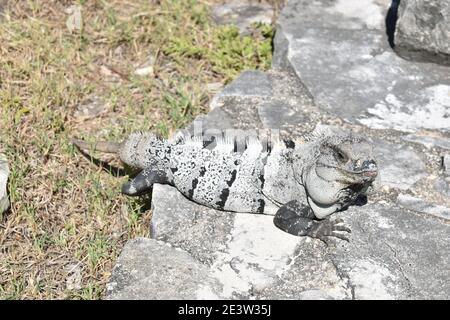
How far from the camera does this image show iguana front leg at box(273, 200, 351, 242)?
4.62 meters

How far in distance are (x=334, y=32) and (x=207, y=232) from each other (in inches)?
99.3

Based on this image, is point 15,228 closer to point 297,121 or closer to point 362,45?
point 297,121

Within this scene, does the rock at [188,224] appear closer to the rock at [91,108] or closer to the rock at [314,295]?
the rock at [314,295]

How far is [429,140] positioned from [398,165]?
1.20ft

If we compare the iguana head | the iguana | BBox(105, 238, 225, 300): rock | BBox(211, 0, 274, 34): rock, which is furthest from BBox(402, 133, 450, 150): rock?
BBox(211, 0, 274, 34): rock

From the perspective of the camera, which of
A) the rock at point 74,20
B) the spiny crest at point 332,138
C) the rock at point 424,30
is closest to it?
the spiny crest at point 332,138

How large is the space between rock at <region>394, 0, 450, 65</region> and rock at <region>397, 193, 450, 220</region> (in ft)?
5.24

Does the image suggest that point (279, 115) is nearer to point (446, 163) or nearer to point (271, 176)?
point (271, 176)

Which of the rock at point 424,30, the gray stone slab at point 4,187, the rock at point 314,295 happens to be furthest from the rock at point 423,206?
the gray stone slab at point 4,187

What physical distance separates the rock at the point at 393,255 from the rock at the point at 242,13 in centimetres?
288

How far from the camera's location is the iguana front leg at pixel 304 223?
4.62 m

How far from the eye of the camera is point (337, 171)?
14.3 ft

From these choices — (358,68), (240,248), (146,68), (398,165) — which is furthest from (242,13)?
(240,248)

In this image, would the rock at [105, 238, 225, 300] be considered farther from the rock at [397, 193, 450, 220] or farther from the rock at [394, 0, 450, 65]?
the rock at [394, 0, 450, 65]
